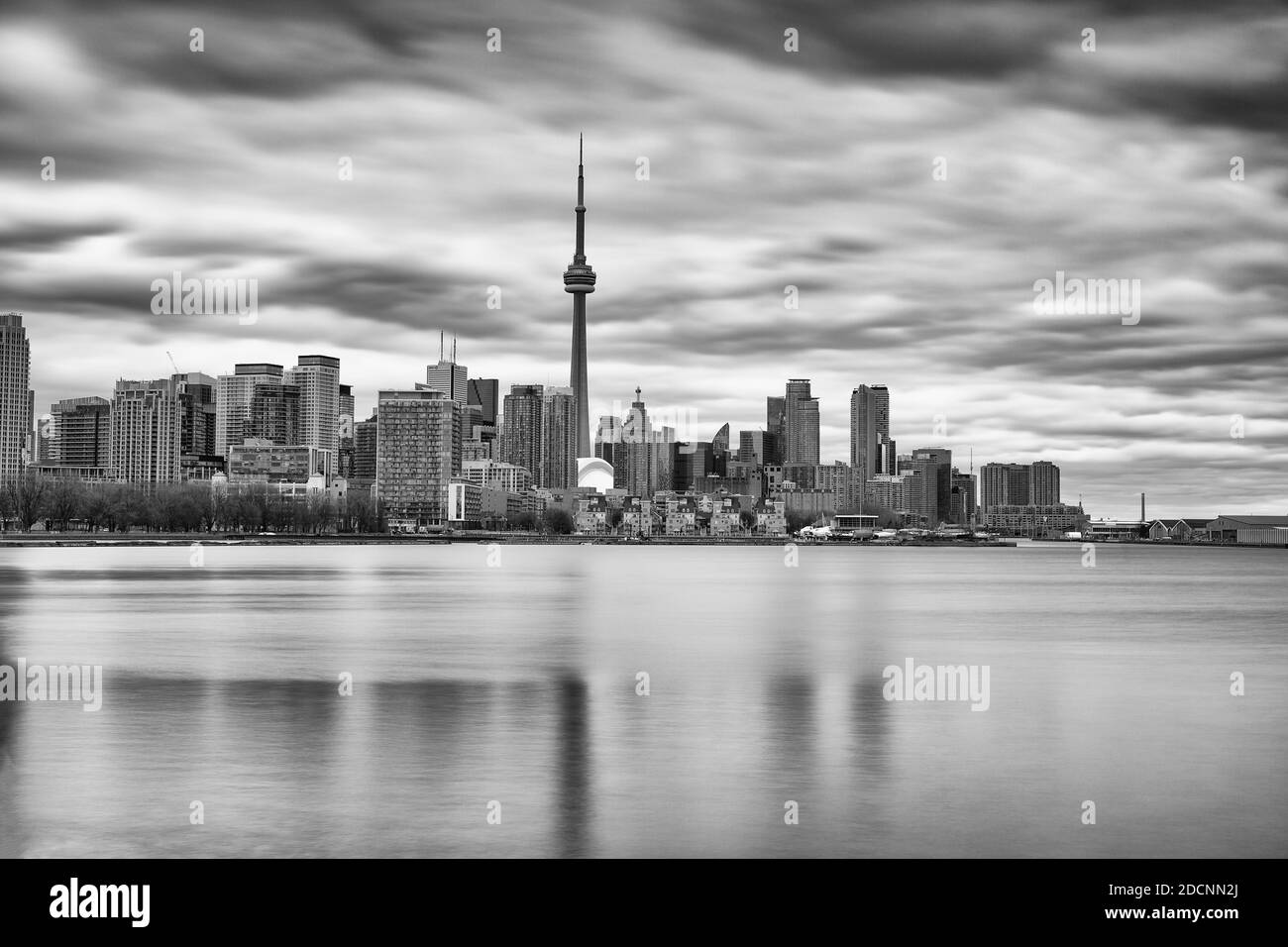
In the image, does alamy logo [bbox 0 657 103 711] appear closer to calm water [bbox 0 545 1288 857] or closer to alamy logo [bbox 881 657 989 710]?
calm water [bbox 0 545 1288 857]

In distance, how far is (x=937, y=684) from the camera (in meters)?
32.8

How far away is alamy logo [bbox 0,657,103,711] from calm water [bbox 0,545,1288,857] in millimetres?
726

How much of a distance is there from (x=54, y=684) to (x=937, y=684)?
69.5 feet

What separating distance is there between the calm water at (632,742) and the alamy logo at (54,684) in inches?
28.6

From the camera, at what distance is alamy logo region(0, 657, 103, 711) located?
96.3ft
